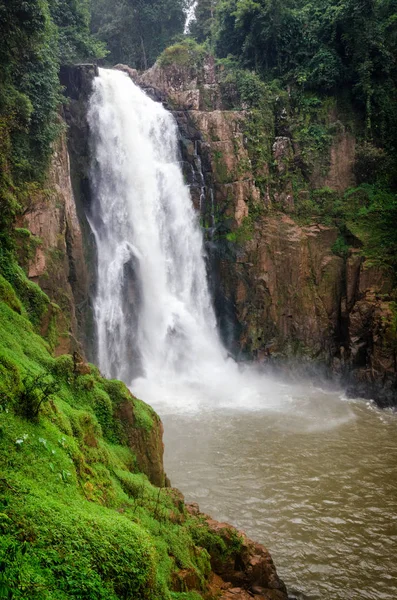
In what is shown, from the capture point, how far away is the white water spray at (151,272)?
17.7 metres

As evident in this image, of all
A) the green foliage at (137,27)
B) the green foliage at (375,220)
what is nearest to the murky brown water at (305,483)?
the green foliage at (375,220)

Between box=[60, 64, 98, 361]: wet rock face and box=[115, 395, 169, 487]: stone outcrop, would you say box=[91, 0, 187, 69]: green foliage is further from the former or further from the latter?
box=[115, 395, 169, 487]: stone outcrop

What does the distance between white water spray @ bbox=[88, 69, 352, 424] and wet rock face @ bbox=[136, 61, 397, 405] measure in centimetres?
98

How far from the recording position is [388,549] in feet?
27.5

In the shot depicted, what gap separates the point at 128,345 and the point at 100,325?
5.12 feet

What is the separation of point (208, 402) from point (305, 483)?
6179 millimetres

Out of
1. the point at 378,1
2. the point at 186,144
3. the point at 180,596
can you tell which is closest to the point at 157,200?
the point at 186,144

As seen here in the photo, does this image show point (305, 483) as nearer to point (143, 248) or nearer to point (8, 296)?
point (8, 296)

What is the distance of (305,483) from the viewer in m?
10.7

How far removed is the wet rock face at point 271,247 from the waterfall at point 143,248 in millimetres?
1005

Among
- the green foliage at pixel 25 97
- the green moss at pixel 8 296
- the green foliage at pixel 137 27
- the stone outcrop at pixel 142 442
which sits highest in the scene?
the green foliage at pixel 137 27

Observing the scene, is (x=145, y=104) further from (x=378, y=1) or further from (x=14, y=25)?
(x=378, y=1)

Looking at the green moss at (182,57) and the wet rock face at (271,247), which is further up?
the green moss at (182,57)

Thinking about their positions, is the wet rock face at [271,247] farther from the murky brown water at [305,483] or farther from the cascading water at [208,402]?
the murky brown water at [305,483]
